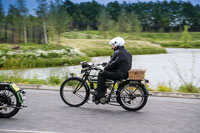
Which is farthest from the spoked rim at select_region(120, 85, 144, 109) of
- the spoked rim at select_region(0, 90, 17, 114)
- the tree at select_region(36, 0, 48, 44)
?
the tree at select_region(36, 0, 48, 44)

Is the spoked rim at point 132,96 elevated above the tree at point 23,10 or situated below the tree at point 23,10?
below

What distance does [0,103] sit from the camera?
19.3 ft

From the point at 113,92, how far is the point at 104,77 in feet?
1.45

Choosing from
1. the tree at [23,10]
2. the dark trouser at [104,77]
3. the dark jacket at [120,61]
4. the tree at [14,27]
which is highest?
the tree at [23,10]

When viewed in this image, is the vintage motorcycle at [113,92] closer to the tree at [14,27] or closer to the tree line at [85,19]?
the tree line at [85,19]

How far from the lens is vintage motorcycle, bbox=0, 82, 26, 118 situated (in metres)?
5.75

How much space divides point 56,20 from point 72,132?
2033 inches

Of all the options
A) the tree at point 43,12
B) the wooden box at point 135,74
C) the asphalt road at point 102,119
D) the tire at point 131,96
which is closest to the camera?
the asphalt road at point 102,119

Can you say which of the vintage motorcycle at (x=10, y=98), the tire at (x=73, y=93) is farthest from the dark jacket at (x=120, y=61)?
the vintage motorcycle at (x=10, y=98)

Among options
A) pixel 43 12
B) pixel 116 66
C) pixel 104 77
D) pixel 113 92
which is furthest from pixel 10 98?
pixel 43 12

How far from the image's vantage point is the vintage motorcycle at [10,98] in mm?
5754

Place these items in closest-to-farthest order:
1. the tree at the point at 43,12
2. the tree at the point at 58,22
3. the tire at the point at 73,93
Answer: the tire at the point at 73,93 < the tree at the point at 58,22 < the tree at the point at 43,12

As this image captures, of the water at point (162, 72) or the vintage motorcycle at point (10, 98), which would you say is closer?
the vintage motorcycle at point (10, 98)

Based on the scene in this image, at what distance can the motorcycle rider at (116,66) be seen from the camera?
657 cm
